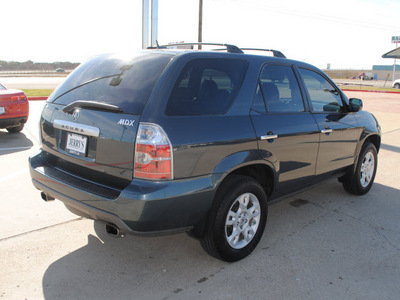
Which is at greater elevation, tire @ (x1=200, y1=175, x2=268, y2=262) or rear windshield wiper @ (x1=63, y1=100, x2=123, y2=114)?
rear windshield wiper @ (x1=63, y1=100, x2=123, y2=114)

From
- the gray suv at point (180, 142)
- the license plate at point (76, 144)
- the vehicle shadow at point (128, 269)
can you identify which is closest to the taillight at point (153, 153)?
the gray suv at point (180, 142)

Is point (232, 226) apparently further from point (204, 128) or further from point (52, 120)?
point (52, 120)

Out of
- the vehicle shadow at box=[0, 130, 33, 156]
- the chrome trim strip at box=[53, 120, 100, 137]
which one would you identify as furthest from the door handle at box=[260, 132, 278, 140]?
the vehicle shadow at box=[0, 130, 33, 156]

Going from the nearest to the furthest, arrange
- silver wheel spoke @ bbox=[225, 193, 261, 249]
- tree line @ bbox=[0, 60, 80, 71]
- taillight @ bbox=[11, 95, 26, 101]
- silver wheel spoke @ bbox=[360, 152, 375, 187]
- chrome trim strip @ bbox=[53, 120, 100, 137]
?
chrome trim strip @ bbox=[53, 120, 100, 137], silver wheel spoke @ bbox=[225, 193, 261, 249], silver wheel spoke @ bbox=[360, 152, 375, 187], taillight @ bbox=[11, 95, 26, 101], tree line @ bbox=[0, 60, 80, 71]

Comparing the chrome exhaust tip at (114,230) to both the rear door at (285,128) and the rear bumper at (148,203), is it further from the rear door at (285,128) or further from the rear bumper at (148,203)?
the rear door at (285,128)

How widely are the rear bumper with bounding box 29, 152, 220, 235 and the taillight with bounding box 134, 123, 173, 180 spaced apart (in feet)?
0.23

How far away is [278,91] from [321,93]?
930 mm

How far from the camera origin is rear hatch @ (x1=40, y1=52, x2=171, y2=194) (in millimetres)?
2742

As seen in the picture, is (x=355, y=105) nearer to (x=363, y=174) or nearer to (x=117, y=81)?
(x=363, y=174)

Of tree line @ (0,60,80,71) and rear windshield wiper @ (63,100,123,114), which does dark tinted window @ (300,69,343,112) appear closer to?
rear windshield wiper @ (63,100,123,114)

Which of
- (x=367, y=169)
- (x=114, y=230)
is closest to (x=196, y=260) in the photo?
(x=114, y=230)

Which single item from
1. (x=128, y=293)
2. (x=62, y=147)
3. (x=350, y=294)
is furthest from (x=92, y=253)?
(x=350, y=294)

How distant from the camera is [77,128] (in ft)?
9.80

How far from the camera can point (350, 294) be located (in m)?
2.89
